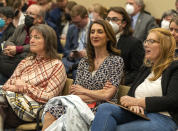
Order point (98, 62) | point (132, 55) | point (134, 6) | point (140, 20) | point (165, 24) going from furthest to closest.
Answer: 1. point (134, 6)
2. point (140, 20)
3. point (165, 24)
4. point (132, 55)
5. point (98, 62)

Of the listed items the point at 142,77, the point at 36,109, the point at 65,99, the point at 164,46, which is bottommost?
the point at 36,109

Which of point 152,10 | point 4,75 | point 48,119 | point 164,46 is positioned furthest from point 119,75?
point 152,10

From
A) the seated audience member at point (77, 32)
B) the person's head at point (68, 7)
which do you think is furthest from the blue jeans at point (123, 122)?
the person's head at point (68, 7)

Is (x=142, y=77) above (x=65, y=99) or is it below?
above

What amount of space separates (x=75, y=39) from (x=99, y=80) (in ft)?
6.01

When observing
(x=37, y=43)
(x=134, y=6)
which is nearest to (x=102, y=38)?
(x=37, y=43)

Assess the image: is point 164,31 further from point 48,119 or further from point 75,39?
point 75,39

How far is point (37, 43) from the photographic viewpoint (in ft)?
12.5

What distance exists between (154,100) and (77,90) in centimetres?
79

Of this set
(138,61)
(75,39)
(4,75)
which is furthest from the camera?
(75,39)

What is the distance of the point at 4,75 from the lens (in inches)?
177

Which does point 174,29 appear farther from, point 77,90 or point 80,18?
point 80,18

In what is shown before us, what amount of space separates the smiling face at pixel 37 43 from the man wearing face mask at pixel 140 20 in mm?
2007

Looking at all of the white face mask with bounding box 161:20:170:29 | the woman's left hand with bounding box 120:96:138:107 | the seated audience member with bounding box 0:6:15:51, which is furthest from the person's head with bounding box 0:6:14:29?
the woman's left hand with bounding box 120:96:138:107
